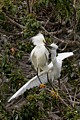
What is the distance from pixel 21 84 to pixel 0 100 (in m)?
0.24

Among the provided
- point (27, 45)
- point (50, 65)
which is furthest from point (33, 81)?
point (27, 45)

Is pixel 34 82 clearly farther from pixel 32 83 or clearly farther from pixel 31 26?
pixel 31 26

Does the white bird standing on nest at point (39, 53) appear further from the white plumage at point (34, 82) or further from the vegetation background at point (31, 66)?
the vegetation background at point (31, 66)

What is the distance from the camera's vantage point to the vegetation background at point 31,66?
3617mm

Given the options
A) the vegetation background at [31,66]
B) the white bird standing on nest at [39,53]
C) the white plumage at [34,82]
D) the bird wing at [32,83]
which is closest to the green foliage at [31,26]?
the vegetation background at [31,66]

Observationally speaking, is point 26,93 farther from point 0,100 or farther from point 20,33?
point 20,33

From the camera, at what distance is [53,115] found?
416 cm

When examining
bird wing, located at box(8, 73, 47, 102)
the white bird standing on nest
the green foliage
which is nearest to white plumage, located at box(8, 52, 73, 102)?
bird wing, located at box(8, 73, 47, 102)

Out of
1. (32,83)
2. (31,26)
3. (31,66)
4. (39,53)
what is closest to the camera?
(39,53)

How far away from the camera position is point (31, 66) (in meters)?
4.34

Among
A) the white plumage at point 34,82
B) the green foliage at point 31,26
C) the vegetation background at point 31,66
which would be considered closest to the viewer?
the white plumage at point 34,82

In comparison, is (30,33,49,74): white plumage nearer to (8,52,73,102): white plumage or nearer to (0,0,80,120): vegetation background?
(8,52,73,102): white plumage

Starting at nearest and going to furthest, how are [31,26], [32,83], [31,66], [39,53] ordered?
[39,53] → [32,83] → [31,26] → [31,66]

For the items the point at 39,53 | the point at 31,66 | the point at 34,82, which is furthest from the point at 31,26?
the point at 39,53
